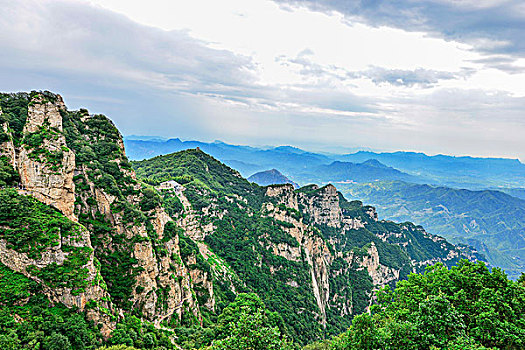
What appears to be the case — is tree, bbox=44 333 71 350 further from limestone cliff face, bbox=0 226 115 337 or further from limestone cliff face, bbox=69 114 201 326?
limestone cliff face, bbox=69 114 201 326

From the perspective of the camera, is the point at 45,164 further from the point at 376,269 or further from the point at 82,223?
the point at 376,269

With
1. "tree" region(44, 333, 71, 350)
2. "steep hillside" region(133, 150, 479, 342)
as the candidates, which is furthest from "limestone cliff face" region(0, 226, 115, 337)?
"steep hillside" region(133, 150, 479, 342)

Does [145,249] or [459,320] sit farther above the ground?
[459,320]

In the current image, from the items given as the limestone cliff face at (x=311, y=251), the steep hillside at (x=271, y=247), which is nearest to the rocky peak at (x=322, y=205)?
the steep hillside at (x=271, y=247)

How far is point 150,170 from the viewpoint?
13512 centimetres

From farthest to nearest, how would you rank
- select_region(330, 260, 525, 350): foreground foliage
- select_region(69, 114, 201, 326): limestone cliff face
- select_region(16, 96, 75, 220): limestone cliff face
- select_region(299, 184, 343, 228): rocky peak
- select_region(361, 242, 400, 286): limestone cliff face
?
select_region(299, 184, 343, 228): rocky peak → select_region(361, 242, 400, 286): limestone cliff face → select_region(69, 114, 201, 326): limestone cliff face → select_region(16, 96, 75, 220): limestone cliff face → select_region(330, 260, 525, 350): foreground foliage

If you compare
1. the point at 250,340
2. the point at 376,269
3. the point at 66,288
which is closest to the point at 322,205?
the point at 376,269

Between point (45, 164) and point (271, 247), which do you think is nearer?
point (45, 164)

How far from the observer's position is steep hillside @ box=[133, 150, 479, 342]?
9556cm

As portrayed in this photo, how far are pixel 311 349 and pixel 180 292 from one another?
86.3ft

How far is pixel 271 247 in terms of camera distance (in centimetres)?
10700

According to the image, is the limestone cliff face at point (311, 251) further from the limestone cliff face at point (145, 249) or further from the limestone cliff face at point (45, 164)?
the limestone cliff face at point (45, 164)

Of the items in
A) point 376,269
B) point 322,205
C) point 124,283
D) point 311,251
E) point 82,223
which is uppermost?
point 82,223

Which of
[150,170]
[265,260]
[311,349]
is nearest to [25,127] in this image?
[311,349]
